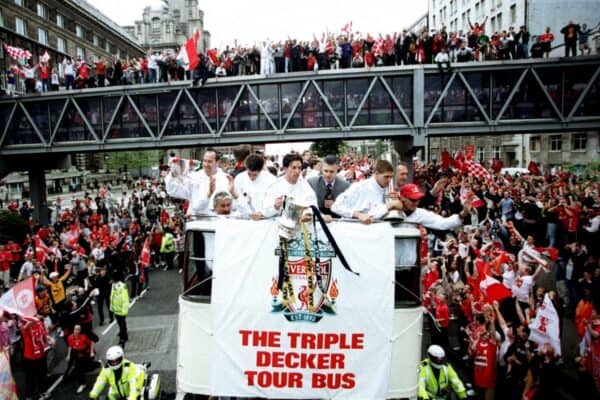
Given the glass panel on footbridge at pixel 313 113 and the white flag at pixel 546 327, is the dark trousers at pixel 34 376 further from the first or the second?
the glass panel on footbridge at pixel 313 113

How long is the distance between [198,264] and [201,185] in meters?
1.65

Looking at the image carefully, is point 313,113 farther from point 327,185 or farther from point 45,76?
point 327,185

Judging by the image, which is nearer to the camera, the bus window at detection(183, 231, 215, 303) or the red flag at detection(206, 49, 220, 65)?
the bus window at detection(183, 231, 215, 303)

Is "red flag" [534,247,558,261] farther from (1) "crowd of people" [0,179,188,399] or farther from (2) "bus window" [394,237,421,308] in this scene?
(1) "crowd of people" [0,179,188,399]

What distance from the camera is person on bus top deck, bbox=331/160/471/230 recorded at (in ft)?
19.6

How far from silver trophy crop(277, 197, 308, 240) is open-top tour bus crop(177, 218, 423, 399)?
153 millimetres

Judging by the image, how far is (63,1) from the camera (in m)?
61.7

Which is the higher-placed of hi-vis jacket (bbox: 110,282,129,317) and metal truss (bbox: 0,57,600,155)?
metal truss (bbox: 0,57,600,155)

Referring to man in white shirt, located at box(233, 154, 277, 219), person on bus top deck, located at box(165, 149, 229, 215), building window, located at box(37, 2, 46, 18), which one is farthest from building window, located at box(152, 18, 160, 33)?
man in white shirt, located at box(233, 154, 277, 219)

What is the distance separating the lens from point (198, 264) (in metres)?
5.96

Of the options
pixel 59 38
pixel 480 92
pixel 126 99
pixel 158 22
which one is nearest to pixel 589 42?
pixel 480 92

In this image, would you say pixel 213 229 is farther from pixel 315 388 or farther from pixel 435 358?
pixel 435 358

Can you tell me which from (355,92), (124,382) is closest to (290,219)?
(124,382)

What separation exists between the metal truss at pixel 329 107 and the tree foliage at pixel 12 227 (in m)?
7.61
